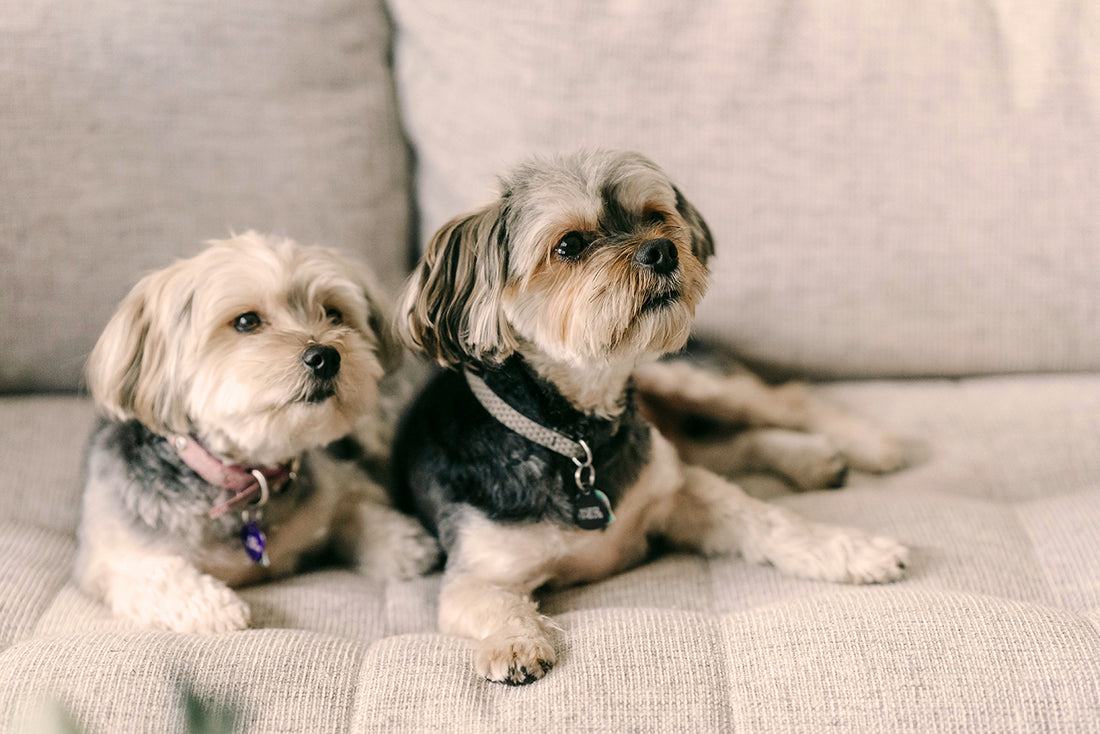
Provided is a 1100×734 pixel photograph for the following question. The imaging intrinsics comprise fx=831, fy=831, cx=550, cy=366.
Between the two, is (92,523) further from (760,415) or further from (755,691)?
(760,415)

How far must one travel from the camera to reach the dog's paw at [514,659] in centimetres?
126

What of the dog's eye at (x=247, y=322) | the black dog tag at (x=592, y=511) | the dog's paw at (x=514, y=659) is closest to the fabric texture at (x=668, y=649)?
the dog's paw at (x=514, y=659)

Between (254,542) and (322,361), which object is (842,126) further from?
(254,542)

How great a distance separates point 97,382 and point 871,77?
1880mm

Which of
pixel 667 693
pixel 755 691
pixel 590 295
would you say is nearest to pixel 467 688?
pixel 667 693

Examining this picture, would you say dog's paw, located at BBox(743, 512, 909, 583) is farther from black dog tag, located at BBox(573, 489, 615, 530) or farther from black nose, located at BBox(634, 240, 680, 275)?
black nose, located at BBox(634, 240, 680, 275)

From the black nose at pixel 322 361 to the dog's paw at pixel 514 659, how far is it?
0.56 m

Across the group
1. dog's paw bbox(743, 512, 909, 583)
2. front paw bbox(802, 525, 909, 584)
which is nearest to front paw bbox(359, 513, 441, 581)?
dog's paw bbox(743, 512, 909, 583)

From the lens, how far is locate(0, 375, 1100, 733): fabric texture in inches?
Answer: 46.1

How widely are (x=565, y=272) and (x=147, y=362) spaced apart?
2.69 feet

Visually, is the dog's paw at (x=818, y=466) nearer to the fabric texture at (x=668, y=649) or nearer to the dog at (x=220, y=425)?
the fabric texture at (x=668, y=649)

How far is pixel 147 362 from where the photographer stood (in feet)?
5.18

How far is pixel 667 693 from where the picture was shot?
1.21 metres

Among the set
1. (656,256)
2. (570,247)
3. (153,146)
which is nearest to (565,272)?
(570,247)
